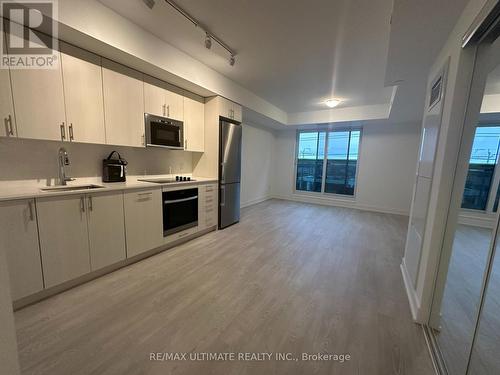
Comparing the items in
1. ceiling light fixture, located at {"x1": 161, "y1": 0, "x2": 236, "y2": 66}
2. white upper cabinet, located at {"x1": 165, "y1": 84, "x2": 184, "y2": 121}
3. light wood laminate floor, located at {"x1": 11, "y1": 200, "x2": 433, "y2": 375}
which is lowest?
light wood laminate floor, located at {"x1": 11, "y1": 200, "x2": 433, "y2": 375}

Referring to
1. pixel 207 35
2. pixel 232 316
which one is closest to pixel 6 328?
pixel 232 316

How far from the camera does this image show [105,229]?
2.23 m

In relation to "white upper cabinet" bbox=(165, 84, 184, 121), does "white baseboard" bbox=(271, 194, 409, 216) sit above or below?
below

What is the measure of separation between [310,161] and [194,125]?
4.32m

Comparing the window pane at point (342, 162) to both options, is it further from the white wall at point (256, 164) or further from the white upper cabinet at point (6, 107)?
the white upper cabinet at point (6, 107)

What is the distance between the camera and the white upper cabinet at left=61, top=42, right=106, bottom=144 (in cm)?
208

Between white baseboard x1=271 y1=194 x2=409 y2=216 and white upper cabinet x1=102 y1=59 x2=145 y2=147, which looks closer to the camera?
white upper cabinet x1=102 y1=59 x2=145 y2=147

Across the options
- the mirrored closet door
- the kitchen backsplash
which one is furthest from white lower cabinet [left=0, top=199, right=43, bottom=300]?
the mirrored closet door

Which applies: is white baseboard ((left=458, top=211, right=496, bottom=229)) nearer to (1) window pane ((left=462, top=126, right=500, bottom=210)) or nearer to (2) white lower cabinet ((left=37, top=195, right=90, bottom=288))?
(1) window pane ((left=462, top=126, right=500, bottom=210))

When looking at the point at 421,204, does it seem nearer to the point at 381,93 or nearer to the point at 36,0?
the point at 381,93

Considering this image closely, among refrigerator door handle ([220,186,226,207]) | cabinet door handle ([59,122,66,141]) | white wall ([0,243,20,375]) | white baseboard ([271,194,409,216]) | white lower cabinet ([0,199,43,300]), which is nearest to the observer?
white wall ([0,243,20,375])

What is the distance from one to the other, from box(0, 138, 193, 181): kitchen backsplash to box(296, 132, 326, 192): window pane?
4507 mm

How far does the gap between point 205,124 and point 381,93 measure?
350 cm

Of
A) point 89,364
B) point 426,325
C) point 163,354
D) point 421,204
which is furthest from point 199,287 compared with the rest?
point 421,204
